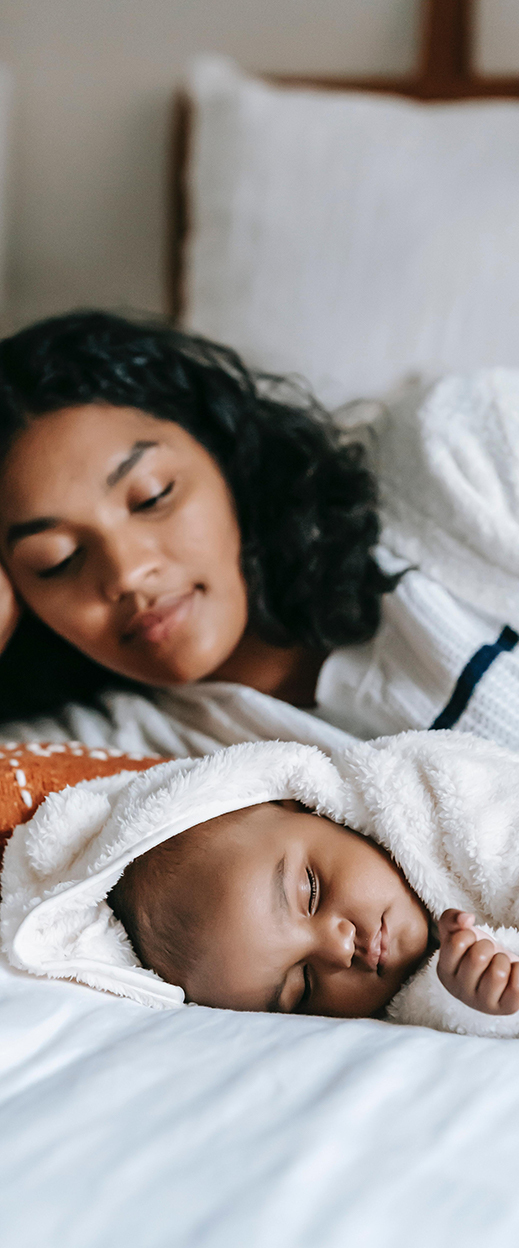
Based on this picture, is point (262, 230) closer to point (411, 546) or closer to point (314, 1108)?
point (411, 546)

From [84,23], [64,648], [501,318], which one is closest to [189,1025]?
[64,648]

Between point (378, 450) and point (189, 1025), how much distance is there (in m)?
0.75

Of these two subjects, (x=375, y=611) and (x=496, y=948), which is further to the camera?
(x=375, y=611)

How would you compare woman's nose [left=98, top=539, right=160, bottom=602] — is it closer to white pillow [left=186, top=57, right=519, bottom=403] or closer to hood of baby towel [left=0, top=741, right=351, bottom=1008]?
hood of baby towel [left=0, top=741, right=351, bottom=1008]

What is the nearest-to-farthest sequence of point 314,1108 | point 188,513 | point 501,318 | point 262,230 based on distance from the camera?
point 314,1108 < point 188,513 < point 501,318 < point 262,230

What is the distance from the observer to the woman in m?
0.94

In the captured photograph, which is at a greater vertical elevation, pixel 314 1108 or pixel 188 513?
pixel 188 513

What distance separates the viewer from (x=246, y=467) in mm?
1112

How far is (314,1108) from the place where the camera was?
472 millimetres

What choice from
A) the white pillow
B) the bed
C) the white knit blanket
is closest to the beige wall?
the white pillow

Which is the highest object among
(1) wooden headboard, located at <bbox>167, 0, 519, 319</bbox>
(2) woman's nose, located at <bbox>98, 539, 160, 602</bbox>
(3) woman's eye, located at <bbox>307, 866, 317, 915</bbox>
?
(1) wooden headboard, located at <bbox>167, 0, 519, 319</bbox>

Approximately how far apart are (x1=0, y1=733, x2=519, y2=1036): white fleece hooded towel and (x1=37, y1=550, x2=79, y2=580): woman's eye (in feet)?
1.02

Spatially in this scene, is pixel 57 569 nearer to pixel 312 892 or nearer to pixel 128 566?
pixel 128 566

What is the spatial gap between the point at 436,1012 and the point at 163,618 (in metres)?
0.49
